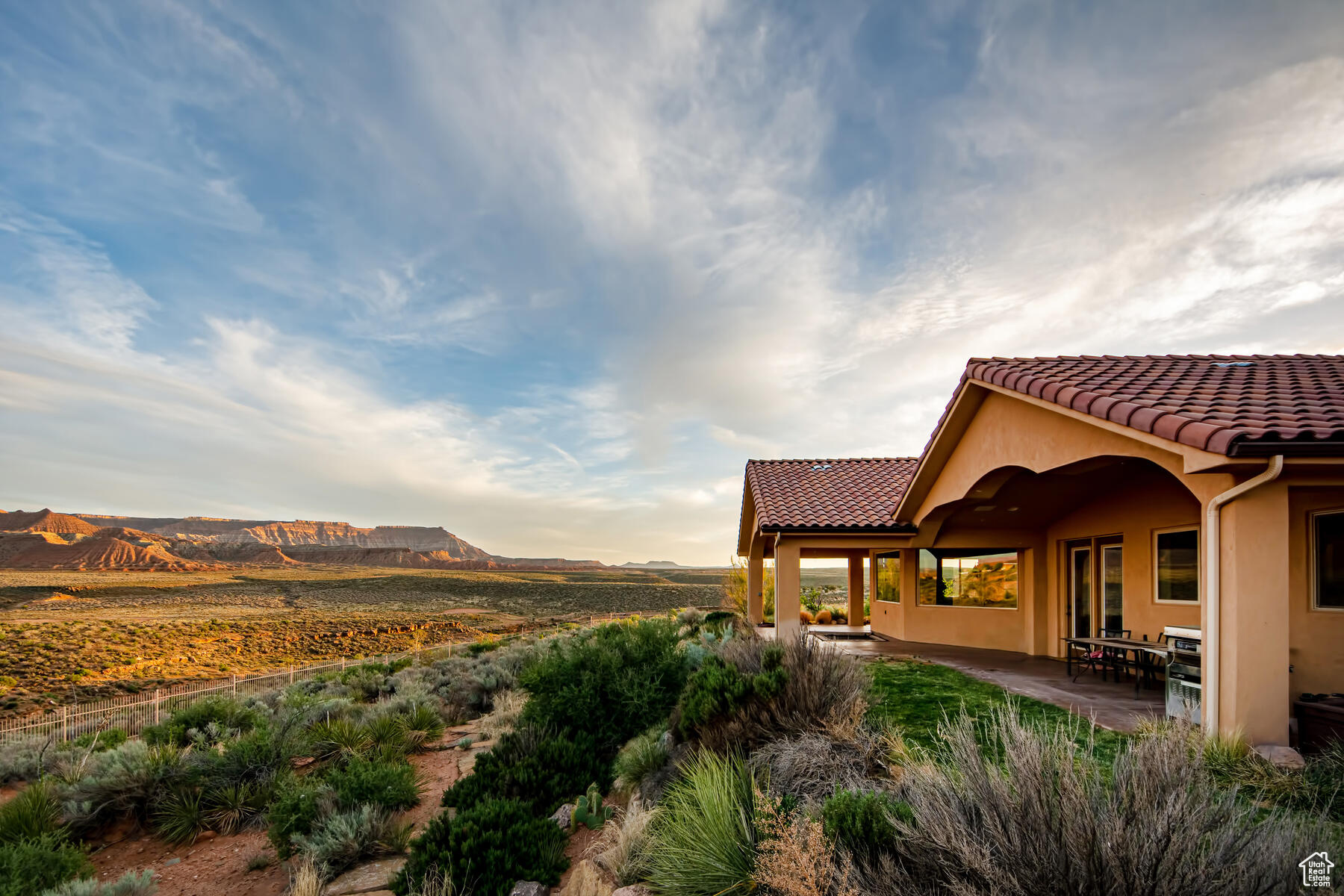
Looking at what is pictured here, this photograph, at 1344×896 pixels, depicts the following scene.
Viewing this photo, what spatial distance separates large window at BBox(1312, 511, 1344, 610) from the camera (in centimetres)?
764

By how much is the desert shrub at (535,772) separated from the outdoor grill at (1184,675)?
688 cm

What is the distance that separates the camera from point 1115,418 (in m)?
7.36

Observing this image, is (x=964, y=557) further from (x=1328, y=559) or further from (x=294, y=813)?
(x=294, y=813)

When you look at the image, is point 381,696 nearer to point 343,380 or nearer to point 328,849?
point 328,849

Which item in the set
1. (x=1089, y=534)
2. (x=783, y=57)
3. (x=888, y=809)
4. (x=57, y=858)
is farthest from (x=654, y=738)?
(x=783, y=57)

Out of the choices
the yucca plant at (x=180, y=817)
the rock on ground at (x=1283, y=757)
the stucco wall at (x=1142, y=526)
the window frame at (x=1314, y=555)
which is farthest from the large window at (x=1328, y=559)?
the yucca plant at (x=180, y=817)

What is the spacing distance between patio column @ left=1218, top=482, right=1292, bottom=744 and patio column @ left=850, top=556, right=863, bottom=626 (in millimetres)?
14792

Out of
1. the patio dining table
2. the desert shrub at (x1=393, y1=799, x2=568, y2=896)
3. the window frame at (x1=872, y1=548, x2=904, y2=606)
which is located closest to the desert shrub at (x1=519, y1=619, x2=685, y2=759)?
the desert shrub at (x1=393, y1=799, x2=568, y2=896)

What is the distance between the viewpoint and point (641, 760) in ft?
25.3

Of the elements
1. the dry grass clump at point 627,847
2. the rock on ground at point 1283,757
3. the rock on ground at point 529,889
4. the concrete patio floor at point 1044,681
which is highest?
the rock on ground at point 1283,757

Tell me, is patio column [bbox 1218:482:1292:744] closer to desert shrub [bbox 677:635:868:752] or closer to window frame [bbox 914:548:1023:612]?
desert shrub [bbox 677:635:868:752]

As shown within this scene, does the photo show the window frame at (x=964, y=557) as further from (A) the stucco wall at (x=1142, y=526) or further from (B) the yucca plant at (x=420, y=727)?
(B) the yucca plant at (x=420, y=727)

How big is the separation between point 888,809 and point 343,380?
Result: 1034 inches

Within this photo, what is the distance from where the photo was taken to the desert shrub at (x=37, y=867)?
603 cm
